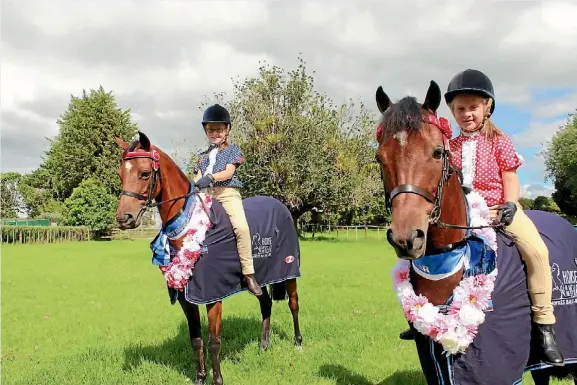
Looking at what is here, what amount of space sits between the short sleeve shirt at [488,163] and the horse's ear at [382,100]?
2.47 feet

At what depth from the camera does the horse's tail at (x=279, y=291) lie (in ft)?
24.5

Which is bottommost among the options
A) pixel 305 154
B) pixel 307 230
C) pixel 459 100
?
pixel 307 230

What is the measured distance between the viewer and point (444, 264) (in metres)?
2.80

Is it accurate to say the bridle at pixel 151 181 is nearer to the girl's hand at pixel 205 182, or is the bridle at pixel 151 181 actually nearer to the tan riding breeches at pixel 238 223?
the girl's hand at pixel 205 182

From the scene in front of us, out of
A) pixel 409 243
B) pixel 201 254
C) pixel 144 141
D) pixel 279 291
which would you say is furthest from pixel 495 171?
pixel 279 291

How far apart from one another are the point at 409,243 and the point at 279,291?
5522 millimetres

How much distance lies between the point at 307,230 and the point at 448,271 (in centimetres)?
4547

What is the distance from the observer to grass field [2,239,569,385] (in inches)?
222

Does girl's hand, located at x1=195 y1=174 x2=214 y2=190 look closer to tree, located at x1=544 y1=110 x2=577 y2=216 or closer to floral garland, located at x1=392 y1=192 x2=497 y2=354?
floral garland, located at x1=392 y1=192 x2=497 y2=354

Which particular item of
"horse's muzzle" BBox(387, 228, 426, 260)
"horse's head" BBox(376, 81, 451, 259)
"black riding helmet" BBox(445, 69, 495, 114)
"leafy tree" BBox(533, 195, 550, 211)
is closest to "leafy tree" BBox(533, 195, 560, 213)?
"leafy tree" BBox(533, 195, 550, 211)

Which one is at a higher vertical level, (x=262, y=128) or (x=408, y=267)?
(x=262, y=128)

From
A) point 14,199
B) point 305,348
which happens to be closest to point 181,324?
point 305,348

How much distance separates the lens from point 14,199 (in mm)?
77500

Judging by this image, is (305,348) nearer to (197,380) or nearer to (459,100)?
(197,380)
